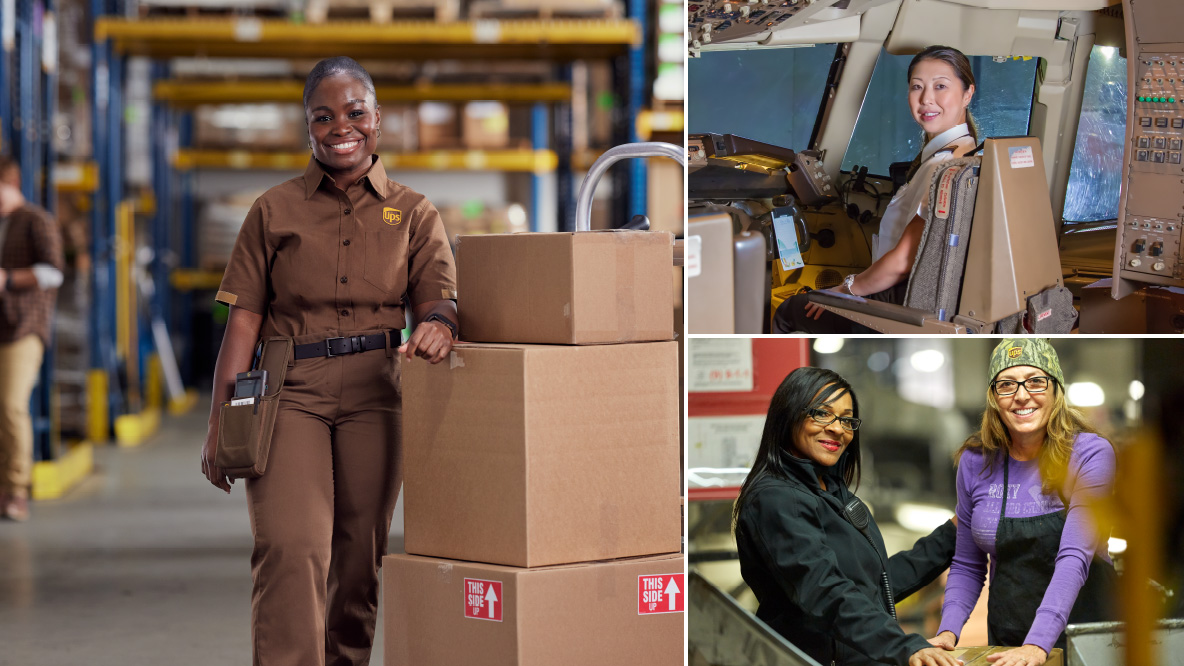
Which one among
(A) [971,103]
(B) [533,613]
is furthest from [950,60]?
(B) [533,613]

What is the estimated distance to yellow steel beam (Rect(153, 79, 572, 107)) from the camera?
965 cm

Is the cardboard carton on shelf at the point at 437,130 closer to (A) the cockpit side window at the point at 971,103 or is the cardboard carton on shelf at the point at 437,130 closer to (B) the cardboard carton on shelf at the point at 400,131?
(B) the cardboard carton on shelf at the point at 400,131

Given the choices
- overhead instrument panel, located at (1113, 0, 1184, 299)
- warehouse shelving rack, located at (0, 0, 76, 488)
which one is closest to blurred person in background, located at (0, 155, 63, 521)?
warehouse shelving rack, located at (0, 0, 76, 488)

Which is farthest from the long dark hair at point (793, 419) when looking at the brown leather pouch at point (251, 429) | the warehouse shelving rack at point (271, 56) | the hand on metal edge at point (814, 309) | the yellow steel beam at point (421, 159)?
the yellow steel beam at point (421, 159)

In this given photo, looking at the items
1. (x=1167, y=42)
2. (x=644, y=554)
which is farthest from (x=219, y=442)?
(x=1167, y=42)

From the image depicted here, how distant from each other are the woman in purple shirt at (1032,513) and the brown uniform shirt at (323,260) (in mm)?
1213

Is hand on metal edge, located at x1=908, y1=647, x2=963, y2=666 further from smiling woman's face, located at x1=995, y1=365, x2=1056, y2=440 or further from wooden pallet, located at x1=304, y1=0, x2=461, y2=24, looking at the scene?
wooden pallet, located at x1=304, y1=0, x2=461, y2=24

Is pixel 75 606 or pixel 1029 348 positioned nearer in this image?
pixel 1029 348

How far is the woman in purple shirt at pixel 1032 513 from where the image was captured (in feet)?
7.15

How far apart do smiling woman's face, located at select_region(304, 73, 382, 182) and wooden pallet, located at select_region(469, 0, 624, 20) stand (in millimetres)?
5316

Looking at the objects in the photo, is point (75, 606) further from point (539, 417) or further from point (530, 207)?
point (530, 207)

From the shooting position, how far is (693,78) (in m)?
2.13

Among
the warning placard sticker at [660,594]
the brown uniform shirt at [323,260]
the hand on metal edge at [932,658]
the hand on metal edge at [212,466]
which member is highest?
the brown uniform shirt at [323,260]

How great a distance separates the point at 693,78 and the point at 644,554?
1005 mm
